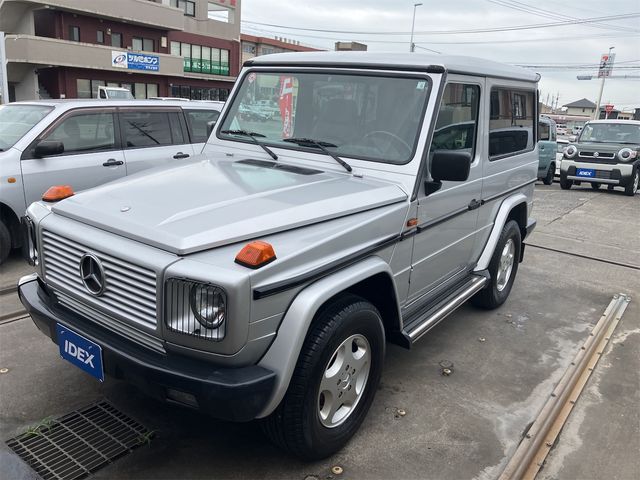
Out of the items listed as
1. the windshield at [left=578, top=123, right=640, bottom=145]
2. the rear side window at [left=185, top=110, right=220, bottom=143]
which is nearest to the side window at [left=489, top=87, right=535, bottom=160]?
the rear side window at [left=185, top=110, right=220, bottom=143]

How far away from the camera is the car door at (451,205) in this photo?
3410mm

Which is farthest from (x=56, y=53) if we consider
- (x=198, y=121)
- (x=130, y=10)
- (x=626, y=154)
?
(x=626, y=154)

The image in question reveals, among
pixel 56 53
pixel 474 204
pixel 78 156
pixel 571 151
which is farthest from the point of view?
pixel 56 53

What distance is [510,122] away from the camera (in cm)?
470

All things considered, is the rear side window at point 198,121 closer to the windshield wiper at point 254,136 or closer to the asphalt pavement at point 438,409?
the asphalt pavement at point 438,409

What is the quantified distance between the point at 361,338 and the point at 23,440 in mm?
1890

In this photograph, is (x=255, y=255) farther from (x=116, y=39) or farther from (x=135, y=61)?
(x=116, y=39)

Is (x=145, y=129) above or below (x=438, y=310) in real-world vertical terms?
above

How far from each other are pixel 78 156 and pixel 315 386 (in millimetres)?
4652

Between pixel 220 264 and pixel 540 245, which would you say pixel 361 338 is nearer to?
pixel 220 264

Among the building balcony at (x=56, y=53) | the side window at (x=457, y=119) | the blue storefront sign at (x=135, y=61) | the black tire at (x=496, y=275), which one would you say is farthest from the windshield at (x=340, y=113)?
the blue storefront sign at (x=135, y=61)

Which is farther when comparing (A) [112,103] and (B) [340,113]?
(A) [112,103]

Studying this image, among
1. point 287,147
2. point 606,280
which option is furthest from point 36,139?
point 606,280

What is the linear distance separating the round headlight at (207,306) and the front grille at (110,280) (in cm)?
21
